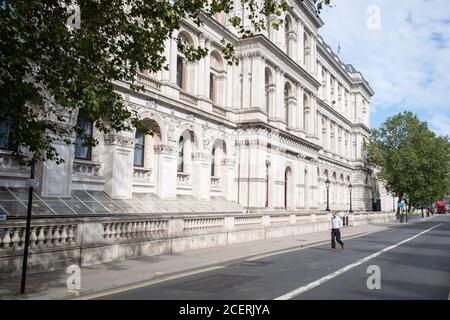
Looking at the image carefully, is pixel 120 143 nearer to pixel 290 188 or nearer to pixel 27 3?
pixel 27 3

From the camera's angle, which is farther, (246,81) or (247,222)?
(246,81)

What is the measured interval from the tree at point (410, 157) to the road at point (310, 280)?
4942 centimetres

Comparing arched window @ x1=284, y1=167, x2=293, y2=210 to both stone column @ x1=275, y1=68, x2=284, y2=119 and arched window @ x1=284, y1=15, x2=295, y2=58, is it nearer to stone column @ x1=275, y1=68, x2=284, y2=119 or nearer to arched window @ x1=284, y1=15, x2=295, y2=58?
stone column @ x1=275, y1=68, x2=284, y2=119

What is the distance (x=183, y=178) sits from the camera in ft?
92.1

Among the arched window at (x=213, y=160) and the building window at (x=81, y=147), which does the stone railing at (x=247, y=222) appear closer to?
the building window at (x=81, y=147)

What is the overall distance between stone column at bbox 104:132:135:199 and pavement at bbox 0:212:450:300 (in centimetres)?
704

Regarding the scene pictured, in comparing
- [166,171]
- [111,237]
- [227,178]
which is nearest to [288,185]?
[227,178]

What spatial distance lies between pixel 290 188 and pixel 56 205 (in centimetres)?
2563

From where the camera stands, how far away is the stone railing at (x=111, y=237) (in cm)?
1038

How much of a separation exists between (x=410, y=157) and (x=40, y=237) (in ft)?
195

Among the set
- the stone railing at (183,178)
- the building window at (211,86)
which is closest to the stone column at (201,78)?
the building window at (211,86)

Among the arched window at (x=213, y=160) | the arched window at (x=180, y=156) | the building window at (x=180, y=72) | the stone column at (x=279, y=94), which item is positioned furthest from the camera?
the stone column at (x=279, y=94)

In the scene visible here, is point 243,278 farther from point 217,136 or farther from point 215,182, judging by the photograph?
point 215,182

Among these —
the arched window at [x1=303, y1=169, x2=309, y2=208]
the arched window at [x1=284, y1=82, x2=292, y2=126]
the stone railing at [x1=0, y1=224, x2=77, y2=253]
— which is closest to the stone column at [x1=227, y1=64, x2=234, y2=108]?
the arched window at [x1=284, y1=82, x2=292, y2=126]
